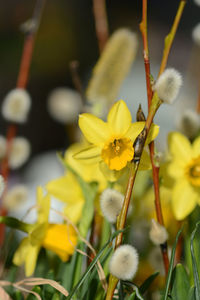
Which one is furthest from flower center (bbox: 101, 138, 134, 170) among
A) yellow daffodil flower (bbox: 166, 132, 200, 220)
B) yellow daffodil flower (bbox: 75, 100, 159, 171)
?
yellow daffodil flower (bbox: 166, 132, 200, 220)

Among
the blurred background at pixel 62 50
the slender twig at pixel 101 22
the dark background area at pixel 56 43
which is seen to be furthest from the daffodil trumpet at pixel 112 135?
the dark background area at pixel 56 43

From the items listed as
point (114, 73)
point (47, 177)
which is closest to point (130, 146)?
point (114, 73)

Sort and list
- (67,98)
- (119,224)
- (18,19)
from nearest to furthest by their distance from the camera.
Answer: (119,224), (67,98), (18,19)

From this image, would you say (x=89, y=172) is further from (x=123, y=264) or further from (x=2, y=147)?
(x=123, y=264)

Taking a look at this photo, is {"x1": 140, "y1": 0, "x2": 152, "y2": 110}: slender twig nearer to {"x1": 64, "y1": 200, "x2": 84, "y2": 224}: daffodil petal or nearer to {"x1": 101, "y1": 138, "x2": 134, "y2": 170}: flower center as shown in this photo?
{"x1": 101, "y1": 138, "x2": 134, "y2": 170}: flower center

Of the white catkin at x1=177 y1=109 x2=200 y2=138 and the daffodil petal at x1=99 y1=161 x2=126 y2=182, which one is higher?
the white catkin at x1=177 y1=109 x2=200 y2=138

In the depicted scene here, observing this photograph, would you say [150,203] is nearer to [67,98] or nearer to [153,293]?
[153,293]
